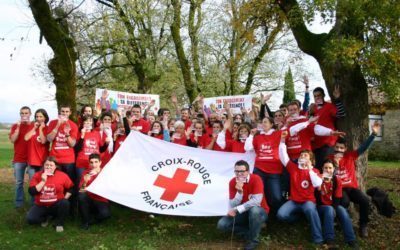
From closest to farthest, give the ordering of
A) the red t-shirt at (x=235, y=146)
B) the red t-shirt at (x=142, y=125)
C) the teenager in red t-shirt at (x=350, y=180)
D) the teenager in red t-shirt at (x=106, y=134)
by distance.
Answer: the teenager in red t-shirt at (x=350, y=180)
the red t-shirt at (x=235, y=146)
the teenager in red t-shirt at (x=106, y=134)
the red t-shirt at (x=142, y=125)

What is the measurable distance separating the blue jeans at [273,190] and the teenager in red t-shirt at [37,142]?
160 inches

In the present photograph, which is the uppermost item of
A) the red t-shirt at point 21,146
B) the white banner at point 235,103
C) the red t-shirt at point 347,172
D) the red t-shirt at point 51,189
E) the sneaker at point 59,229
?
the white banner at point 235,103

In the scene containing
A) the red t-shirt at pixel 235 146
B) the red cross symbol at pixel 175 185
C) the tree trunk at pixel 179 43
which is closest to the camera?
the red cross symbol at pixel 175 185

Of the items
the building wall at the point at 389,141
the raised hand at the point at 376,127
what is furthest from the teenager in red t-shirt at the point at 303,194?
the building wall at the point at 389,141

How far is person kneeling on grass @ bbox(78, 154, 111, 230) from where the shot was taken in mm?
7492

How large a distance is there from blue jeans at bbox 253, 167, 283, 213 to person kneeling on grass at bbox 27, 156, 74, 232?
132 inches

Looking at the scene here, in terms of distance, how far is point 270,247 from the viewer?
6723 millimetres

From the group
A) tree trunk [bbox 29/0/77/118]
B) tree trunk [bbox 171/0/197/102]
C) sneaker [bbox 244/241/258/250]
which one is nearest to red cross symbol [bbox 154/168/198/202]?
sneaker [bbox 244/241/258/250]

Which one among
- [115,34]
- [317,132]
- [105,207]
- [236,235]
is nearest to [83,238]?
[105,207]

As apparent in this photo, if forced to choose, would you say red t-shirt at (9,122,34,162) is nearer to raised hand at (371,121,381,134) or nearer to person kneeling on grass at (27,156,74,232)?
person kneeling on grass at (27,156,74,232)

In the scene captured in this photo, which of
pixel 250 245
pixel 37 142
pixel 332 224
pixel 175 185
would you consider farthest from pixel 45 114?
pixel 332 224

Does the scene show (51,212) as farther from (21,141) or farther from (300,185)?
(300,185)

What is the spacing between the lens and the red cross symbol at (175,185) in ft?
24.2

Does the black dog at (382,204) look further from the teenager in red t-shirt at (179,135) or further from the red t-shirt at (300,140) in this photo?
the teenager in red t-shirt at (179,135)
